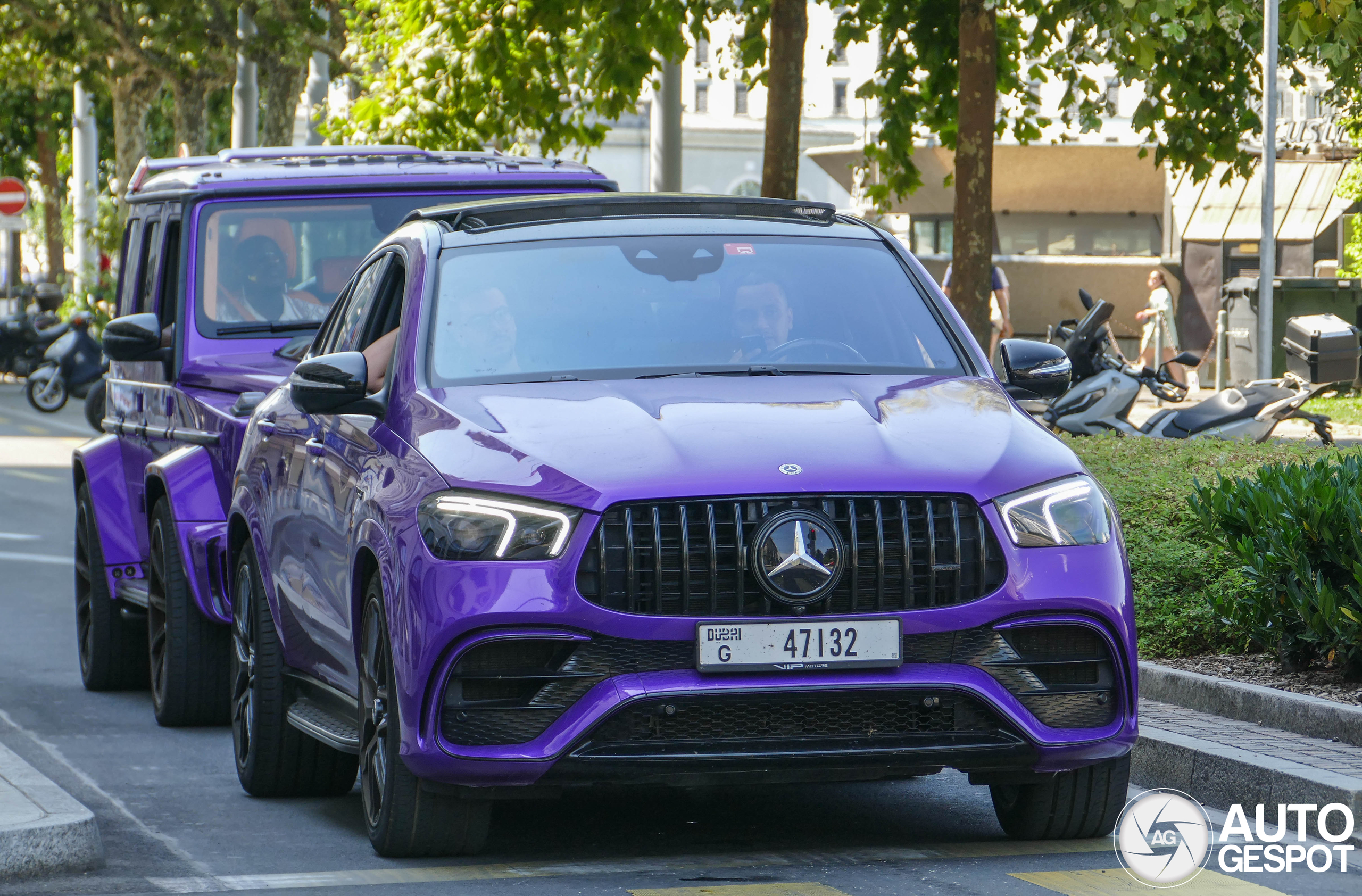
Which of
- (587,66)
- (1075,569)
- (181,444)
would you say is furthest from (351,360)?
(587,66)

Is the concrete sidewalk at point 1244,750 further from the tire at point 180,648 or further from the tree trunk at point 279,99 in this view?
the tree trunk at point 279,99

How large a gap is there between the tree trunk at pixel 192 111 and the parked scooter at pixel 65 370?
5.15m

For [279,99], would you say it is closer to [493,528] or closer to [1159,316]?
[1159,316]

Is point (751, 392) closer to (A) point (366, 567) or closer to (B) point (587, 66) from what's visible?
(A) point (366, 567)

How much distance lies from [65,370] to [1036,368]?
25851 mm

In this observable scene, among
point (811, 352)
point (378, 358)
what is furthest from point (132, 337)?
point (811, 352)

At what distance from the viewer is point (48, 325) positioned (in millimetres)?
36750

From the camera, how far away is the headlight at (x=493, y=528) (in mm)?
5008

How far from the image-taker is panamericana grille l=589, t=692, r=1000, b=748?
16.5 ft

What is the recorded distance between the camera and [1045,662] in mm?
5188

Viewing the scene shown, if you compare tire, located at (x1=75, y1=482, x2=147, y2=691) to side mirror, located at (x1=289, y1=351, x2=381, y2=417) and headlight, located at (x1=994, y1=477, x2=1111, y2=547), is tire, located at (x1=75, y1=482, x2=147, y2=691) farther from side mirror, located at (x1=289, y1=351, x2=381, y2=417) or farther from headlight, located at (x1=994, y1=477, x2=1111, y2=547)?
headlight, located at (x1=994, y1=477, x2=1111, y2=547)

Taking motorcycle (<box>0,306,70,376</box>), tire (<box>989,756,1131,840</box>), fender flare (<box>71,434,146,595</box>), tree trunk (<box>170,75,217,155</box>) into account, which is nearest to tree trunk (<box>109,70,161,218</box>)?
tree trunk (<box>170,75,217,155</box>)

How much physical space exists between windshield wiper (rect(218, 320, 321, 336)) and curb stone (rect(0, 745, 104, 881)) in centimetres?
326

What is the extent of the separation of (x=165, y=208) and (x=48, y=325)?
1127 inches
